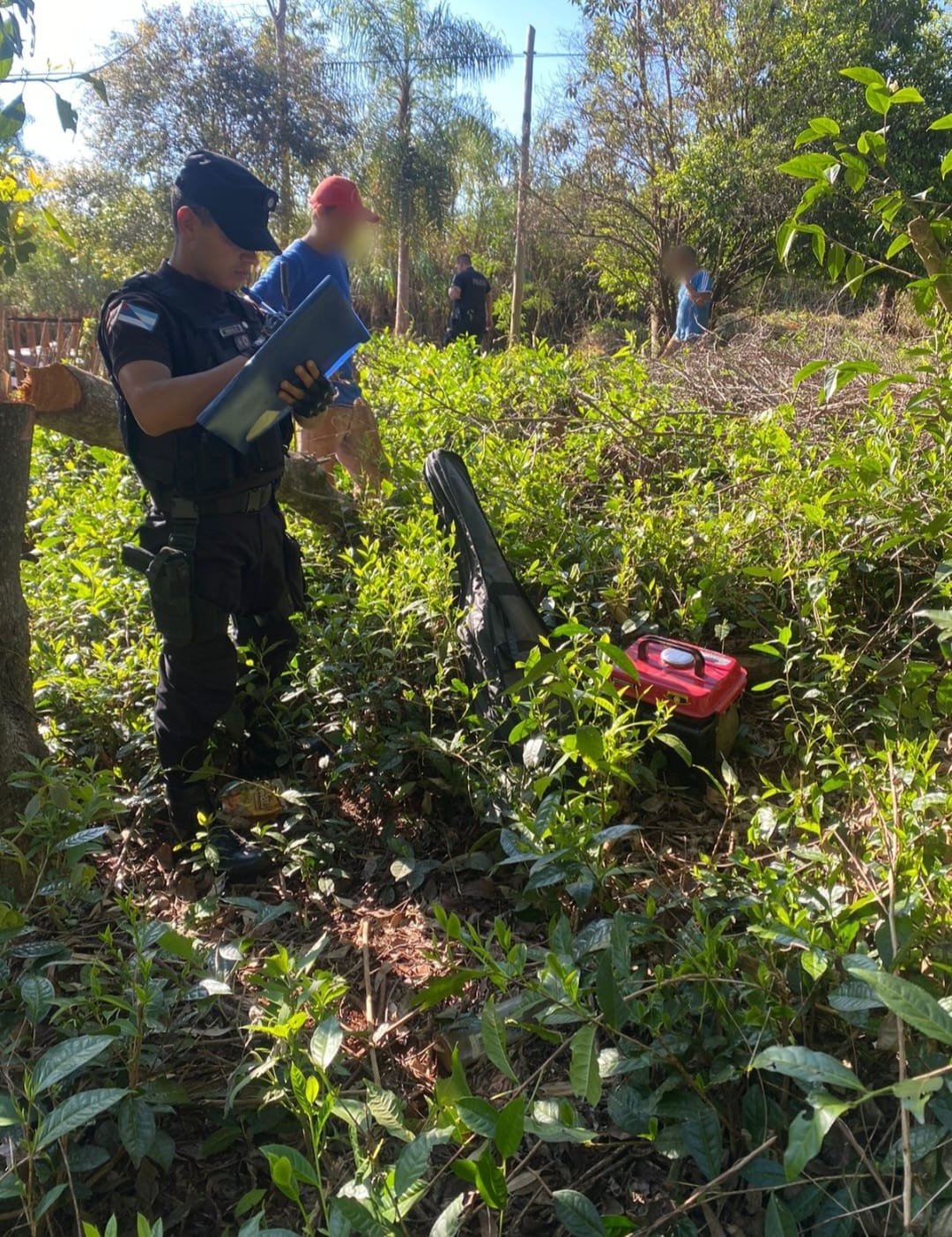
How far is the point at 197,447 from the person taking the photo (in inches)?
84.6

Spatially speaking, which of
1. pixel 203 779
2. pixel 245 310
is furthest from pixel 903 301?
pixel 203 779

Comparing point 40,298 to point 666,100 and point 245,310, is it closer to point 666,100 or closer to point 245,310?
point 666,100

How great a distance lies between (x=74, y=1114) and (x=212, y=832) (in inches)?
44.7

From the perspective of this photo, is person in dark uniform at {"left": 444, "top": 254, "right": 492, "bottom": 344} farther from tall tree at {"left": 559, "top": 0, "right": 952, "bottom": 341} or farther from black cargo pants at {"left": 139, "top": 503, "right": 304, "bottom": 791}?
black cargo pants at {"left": 139, "top": 503, "right": 304, "bottom": 791}

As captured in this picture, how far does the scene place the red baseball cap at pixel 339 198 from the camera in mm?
3740

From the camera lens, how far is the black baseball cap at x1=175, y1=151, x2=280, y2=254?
209cm

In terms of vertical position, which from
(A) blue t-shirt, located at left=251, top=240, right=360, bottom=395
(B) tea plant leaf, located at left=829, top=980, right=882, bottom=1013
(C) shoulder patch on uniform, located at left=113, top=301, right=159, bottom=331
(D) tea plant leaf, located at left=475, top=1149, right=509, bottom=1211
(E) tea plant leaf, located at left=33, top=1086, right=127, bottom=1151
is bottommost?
(B) tea plant leaf, located at left=829, top=980, right=882, bottom=1013

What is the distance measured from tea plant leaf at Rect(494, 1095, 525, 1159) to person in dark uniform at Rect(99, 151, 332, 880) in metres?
1.33

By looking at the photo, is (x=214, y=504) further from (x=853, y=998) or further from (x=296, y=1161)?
(x=853, y=998)

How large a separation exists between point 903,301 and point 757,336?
15.4 ft

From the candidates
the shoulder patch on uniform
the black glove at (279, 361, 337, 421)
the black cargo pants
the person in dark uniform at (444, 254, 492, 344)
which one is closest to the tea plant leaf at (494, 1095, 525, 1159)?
the black cargo pants

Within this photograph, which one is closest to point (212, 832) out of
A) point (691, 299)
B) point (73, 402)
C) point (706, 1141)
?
point (706, 1141)

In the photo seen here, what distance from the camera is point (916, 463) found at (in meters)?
2.85

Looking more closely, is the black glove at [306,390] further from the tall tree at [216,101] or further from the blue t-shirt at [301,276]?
the tall tree at [216,101]
